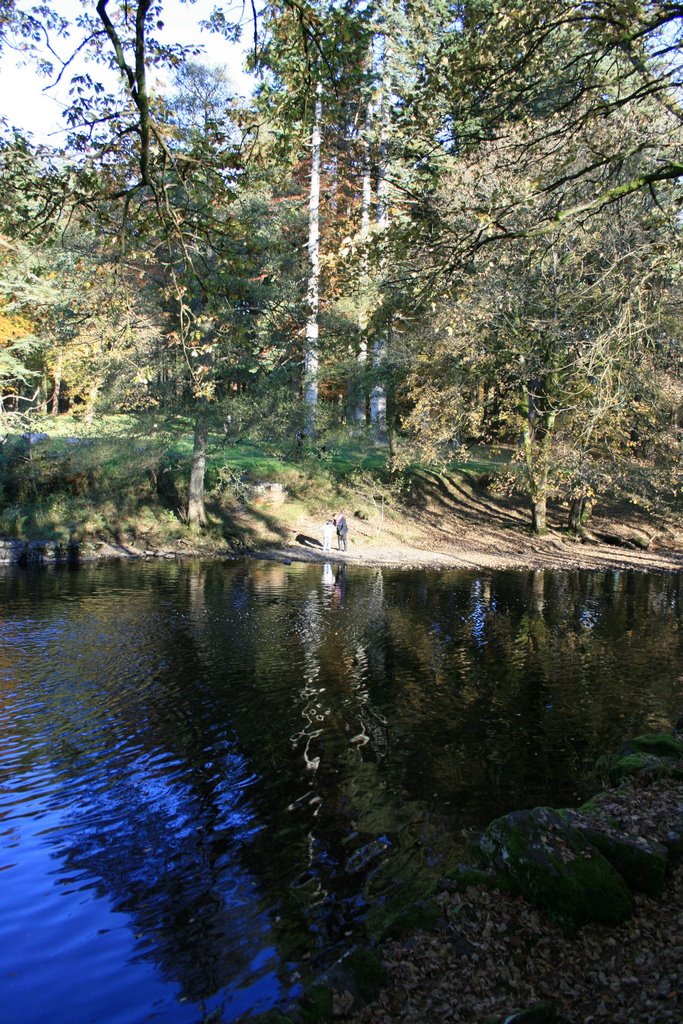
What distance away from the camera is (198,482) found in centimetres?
2989

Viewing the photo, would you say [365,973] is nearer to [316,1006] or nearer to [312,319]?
[316,1006]

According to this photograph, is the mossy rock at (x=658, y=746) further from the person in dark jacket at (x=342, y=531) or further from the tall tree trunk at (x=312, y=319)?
the person in dark jacket at (x=342, y=531)

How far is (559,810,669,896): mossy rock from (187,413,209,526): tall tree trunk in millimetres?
24009

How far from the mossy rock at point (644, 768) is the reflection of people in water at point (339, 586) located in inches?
479

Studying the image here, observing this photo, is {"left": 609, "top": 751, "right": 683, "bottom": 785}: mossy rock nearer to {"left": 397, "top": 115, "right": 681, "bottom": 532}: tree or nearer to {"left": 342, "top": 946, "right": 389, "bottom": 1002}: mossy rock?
{"left": 342, "top": 946, "right": 389, "bottom": 1002}: mossy rock

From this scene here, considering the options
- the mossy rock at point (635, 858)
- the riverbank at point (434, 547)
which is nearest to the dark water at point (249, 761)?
the mossy rock at point (635, 858)

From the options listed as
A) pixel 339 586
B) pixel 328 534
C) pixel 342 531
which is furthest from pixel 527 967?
pixel 328 534

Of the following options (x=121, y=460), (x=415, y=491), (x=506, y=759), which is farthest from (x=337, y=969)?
(x=415, y=491)

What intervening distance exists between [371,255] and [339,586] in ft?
47.8

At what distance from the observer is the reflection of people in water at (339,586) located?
20.9 meters

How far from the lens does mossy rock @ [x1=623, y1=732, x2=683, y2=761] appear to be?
9055 mm

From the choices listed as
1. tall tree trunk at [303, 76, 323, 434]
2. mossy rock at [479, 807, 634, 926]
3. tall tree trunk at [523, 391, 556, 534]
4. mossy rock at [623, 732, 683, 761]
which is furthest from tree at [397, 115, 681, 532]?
mossy rock at [479, 807, 634, 926]

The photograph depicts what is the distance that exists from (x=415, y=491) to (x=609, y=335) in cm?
2752

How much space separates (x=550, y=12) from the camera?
9016 millimetres
